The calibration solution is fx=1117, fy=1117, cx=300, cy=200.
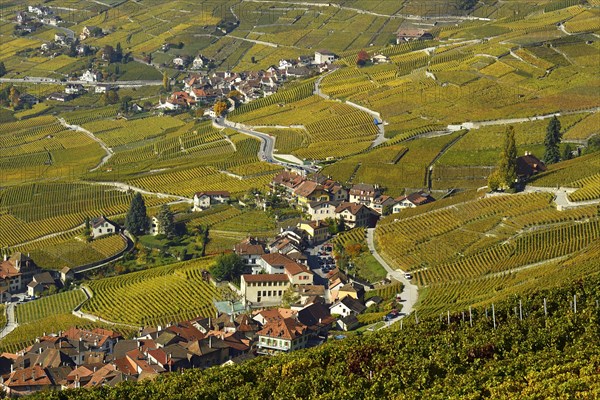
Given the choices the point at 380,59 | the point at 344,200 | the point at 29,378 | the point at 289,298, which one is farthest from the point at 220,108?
the point at 29,378

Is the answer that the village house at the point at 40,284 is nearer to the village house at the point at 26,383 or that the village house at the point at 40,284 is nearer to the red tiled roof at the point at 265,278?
the red tiled roof at the point at 265,278

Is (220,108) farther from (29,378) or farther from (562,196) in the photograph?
(29,378)

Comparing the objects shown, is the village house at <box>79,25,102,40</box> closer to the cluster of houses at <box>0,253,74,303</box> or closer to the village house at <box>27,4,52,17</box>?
the village house at <box>27,4,52,17</box>

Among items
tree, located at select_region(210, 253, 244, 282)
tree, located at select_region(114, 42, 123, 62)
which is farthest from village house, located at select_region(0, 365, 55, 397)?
tree, located at select_region(114, 42, 123, 62)

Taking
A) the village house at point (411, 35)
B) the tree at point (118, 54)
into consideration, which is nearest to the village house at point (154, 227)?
the village house at point (411, 35)

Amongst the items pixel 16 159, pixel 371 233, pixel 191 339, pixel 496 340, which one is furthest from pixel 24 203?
pixel 496 340

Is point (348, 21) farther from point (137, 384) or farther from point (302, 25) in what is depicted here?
point (137, 384)
